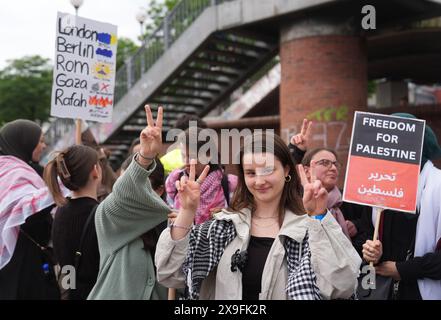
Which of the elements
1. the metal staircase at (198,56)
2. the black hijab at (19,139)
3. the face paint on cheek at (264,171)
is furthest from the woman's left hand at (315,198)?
the metal staircase at (198,56)

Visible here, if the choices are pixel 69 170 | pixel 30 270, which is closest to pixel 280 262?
pixel 69 170

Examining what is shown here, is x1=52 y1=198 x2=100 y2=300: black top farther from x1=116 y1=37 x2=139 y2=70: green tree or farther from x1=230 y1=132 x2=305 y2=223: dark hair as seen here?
x1=116 y1=37 x2=139 y2=70: green tree

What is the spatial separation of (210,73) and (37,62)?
25.4m

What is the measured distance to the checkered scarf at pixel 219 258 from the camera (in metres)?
2.61

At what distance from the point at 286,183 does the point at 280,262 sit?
1.83ft

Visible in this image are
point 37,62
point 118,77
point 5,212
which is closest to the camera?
point 5,212

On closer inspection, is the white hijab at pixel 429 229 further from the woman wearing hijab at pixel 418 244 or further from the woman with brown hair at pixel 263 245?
the woman with brown hair at pixel 263 245

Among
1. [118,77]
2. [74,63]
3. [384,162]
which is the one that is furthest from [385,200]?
[118,77]

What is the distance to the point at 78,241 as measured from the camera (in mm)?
3537

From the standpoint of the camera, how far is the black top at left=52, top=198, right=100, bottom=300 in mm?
3469

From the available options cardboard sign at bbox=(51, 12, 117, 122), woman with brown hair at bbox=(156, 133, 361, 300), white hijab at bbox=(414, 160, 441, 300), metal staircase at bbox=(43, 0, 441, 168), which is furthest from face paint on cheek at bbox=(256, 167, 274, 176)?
metal staircase at bbox=(43, 0, 441, 168)

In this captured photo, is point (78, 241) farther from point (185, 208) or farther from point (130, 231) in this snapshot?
point (185, 208)

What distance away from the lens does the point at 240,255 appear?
275cm
